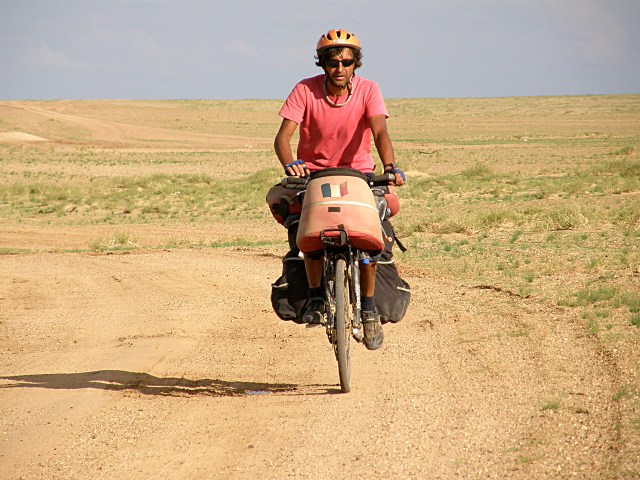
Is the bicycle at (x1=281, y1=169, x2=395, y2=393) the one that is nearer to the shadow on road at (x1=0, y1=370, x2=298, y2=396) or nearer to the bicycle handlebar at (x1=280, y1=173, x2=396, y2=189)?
the bicycle handlebar at (x1=280, y1=173, x2=396, y2=189)

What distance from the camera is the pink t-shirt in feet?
22.1

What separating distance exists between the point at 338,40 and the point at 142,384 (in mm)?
2914

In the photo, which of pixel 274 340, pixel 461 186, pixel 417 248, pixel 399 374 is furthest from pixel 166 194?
pixel 399 374

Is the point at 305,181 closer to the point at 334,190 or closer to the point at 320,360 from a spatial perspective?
the point at 334,190

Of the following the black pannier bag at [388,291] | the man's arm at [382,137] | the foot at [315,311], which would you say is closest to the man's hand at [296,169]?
the man's arm at [382,137]

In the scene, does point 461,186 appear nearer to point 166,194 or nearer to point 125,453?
point 166,194

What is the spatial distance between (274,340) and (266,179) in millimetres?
24708

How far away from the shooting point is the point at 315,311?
678 centimetres

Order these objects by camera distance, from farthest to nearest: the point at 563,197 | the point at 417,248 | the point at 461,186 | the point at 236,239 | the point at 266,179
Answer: the point at 266,179, the point at 461,186, the point at 563,197, the point at 236,239, the point at 417,248

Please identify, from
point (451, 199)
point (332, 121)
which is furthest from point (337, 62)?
point (451, 199)

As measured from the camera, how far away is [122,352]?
336 inches

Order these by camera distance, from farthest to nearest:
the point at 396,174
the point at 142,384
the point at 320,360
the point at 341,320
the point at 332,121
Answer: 1. the point at 320,360
2. the point at 142,384
3. the point at 332,121
4. the point at 396,174
5. the point at 341,320

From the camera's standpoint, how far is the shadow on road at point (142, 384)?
277 inches

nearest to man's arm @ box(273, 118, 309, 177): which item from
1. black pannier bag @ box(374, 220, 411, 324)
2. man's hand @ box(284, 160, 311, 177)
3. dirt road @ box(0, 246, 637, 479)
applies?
man's hand @ box(284, 160, 311, 177)
